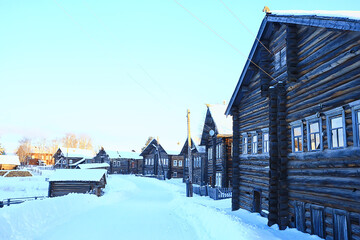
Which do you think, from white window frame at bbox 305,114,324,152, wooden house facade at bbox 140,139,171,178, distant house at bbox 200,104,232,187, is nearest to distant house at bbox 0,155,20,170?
wooden house facade at bbox 140,139,171,178

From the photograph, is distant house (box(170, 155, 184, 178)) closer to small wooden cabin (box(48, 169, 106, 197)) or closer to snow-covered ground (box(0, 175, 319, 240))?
small wooden cabin (box(48, 169, 106, 197))

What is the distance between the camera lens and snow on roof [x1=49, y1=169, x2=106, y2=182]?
110ft

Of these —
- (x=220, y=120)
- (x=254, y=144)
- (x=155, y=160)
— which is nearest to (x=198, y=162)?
(x=220, y=120)

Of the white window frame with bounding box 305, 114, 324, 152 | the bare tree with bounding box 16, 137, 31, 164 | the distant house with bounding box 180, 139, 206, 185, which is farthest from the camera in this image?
the bare tree with bounding box 16, 137, 31, 164

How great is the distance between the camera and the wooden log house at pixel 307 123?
345 inches

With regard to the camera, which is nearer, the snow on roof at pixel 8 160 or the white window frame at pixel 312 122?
the white window frame at pixel 312 122

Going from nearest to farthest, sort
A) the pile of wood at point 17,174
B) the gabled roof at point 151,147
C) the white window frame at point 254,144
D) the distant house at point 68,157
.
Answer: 1. the white window frame at point 254,144
2. the gabled roof at point 151,147
3. the pile of wood at point 17,174
4. the distant house at point 68,157

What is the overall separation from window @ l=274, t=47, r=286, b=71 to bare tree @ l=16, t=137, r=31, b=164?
123 metres

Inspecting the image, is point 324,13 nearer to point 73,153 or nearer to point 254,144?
point 254,144

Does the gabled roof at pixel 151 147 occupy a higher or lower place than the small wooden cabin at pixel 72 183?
higher

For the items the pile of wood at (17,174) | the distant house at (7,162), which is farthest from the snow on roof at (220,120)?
the distant house at (7,162)

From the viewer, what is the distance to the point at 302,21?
10695 mm

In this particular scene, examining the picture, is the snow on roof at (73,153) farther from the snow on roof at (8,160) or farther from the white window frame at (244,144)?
the white window frame at (244,144)

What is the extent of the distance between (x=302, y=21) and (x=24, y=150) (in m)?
139
